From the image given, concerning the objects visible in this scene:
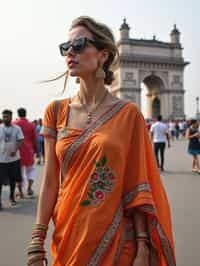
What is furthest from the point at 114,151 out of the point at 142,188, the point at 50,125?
the point at 50,125

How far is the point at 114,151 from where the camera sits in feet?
4.72

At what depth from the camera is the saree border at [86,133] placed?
1.50m

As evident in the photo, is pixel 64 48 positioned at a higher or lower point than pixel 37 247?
higher

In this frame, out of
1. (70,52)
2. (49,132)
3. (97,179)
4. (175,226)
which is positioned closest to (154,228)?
(97,179)

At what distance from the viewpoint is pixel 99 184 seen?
4.69 feet

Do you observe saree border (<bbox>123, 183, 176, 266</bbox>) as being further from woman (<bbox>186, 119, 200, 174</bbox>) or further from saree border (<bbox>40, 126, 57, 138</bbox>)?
woman (<bbox>186, 119, 200, 174</bbox>)

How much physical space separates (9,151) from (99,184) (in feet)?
17.3

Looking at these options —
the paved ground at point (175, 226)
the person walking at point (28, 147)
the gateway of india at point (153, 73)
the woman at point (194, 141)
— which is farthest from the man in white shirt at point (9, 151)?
the gateway of india at point (153, 73)

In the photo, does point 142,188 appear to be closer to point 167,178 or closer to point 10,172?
point 10,172

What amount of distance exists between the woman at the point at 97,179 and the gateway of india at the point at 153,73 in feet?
120

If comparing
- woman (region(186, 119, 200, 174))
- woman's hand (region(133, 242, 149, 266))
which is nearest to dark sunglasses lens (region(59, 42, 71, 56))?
woman's hand (region(133, 242, 149, 266))

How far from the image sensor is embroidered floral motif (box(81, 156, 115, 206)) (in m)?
1.43

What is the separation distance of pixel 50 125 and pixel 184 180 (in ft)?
23.2

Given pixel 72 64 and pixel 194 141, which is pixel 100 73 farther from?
pixel 194 141
